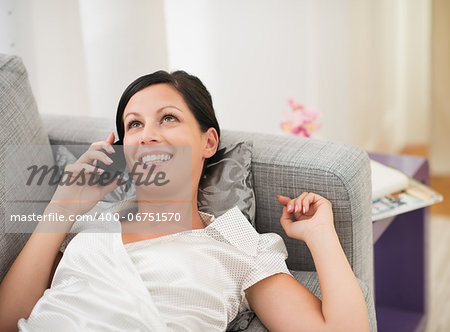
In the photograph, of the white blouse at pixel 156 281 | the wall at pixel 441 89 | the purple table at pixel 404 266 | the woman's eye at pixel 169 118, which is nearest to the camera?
the white blouse at pixel 156 281

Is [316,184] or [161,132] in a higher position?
[161,132]

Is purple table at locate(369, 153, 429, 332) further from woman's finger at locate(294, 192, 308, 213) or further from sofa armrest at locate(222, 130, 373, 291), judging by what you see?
woman's finger at locate(294, 192, 308, 213)

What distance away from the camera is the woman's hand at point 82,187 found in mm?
1374

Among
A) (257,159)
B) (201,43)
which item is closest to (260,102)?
(201,43)

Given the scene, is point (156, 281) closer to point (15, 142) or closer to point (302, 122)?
point (15, 142)

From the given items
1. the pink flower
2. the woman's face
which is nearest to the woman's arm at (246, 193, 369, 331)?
the woman's face

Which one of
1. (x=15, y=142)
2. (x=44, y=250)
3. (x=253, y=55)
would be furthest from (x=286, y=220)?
(x=253, y=55)

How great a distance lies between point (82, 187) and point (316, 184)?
51cm

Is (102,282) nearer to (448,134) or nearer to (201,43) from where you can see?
(201,43)

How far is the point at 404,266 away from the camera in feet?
7.11

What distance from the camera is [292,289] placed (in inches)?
50.0

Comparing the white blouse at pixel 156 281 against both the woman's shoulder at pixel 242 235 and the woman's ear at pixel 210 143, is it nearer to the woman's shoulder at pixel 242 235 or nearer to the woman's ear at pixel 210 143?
the woman's shoulder at pixel 242 235

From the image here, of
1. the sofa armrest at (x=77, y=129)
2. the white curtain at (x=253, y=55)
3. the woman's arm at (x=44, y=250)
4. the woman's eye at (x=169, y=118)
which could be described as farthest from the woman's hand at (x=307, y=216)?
the white curtain at (x=253, y=55)

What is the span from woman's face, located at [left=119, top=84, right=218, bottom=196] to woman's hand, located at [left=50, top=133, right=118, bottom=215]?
0.06 meters
